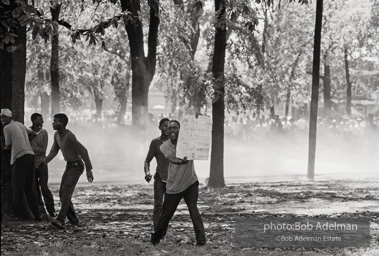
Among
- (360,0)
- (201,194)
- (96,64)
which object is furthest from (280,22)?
(201,194)

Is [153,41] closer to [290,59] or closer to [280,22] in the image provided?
[280,22]

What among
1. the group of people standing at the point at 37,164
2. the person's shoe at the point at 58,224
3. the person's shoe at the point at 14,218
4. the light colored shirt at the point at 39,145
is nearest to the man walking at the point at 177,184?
the group of people standing at the point at 37,164

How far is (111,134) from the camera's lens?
4056cm

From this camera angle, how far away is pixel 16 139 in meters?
13.4

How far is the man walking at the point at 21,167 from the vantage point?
13308mm

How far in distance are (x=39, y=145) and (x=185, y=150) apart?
14.1ft

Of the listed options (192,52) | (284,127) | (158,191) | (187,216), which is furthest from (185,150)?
(284,127)

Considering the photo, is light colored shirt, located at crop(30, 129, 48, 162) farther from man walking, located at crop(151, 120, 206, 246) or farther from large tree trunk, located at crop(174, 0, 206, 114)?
large tree trunk, located at crop(174, 0, 206, 114)

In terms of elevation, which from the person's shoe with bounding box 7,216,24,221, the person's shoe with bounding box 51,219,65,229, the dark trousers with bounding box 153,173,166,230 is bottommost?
the person's shoe with bounding box 7,216,24,221

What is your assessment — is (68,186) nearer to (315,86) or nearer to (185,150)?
→ (185,150)

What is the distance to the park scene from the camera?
11.1 metres

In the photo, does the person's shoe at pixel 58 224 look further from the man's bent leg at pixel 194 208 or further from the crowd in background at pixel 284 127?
the crowd in background at pixel 284 127

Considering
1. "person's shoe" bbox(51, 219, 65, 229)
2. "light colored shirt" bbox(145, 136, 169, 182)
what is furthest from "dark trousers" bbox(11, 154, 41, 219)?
"light colored shirt" bbox(145, 136, 169, 182)

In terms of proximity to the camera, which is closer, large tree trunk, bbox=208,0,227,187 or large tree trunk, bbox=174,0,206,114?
large tree trunk, bbox=208,0,227,187
